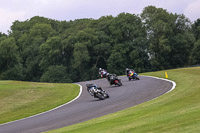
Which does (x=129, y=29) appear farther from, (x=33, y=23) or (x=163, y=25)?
(x=33, y=23)

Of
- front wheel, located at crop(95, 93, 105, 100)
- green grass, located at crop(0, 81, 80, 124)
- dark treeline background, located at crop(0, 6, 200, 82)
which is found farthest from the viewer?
dark treeline background, located at crop(0, 6, 200, 82)

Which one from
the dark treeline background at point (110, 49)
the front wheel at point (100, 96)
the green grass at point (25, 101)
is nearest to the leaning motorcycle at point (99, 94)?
the front wheel at point (100, 96)

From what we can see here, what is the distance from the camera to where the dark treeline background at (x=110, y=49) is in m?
76.3

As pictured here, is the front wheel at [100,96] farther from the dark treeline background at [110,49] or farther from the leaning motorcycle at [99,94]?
the dark treeline background at [110,49]

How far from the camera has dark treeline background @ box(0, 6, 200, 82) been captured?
7631 cm

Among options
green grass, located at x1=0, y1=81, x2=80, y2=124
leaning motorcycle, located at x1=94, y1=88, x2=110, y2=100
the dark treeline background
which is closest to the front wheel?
leaning motorcycle, located at x1=94, y1=88, x2=110, y2=100

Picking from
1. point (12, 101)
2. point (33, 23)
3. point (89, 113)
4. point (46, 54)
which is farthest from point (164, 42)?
point (89, 113)

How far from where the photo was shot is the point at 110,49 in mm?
80375

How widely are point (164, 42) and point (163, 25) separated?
4.62m

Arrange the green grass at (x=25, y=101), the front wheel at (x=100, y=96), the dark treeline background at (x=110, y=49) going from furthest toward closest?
the dark treeline background at (x=110, y=49) → the front wheel at (x=100, y=96) → the green grass at (x=25, y=101)

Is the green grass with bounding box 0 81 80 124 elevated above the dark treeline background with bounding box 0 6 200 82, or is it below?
below

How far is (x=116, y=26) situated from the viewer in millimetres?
81625

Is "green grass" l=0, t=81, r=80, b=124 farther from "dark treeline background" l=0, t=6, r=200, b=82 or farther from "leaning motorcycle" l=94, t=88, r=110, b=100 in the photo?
"dark treeline background" l=0, t=6, r=200, b=82

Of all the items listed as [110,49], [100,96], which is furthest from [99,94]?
[110,49]
